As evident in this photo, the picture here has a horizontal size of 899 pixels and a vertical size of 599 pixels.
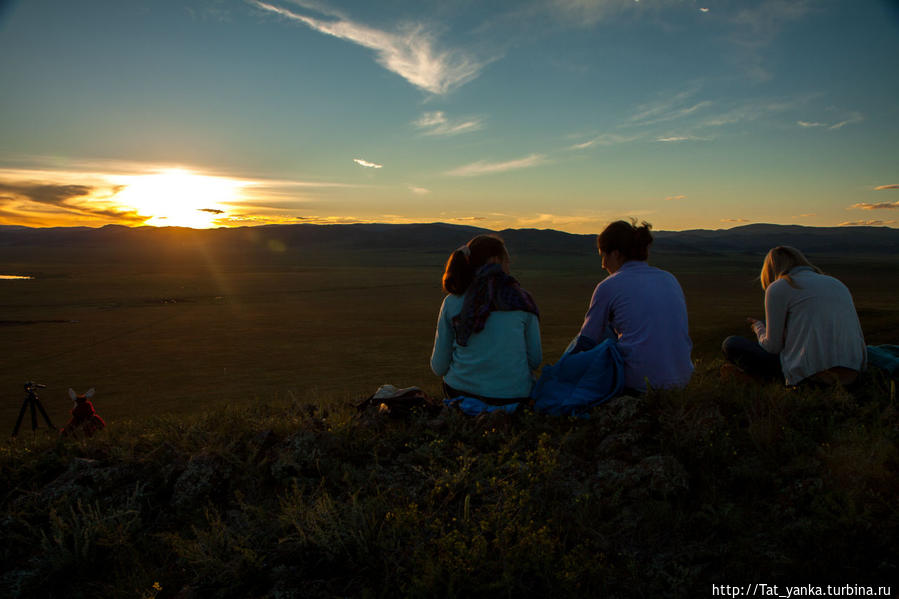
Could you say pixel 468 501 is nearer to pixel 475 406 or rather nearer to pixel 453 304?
pixel 475 406

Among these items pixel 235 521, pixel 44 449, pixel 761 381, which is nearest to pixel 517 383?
pixel 235 521

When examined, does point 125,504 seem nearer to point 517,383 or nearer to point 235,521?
point 235,521

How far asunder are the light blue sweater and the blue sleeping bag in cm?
21

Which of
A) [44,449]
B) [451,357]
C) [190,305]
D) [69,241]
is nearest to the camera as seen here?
[44,449]

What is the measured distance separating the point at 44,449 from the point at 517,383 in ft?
11.0

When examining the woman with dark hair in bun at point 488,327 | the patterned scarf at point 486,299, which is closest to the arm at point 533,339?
the woman with dark hair in bun at point 488,327

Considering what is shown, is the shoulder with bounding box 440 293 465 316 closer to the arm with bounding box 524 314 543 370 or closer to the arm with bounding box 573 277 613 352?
the arm with bounding box 524 314 543 370

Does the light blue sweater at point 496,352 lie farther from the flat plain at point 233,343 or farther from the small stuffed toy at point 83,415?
the small stuffed toy at point 83,415

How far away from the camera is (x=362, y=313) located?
979 inches

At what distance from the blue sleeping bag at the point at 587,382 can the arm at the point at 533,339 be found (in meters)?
0.20

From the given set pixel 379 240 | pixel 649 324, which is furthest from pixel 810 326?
pixel 379 240

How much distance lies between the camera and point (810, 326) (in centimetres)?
369

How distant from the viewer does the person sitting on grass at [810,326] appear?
364 centimetres

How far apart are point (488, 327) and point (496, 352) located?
185 mm
